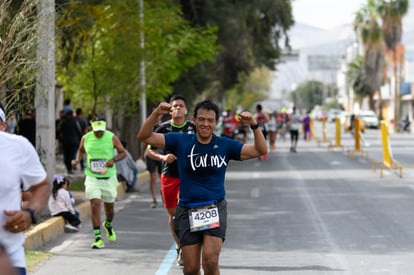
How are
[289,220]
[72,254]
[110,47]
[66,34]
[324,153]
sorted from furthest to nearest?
[324,153] < [110,47] < [66,34] < [289,220] < [72,254]

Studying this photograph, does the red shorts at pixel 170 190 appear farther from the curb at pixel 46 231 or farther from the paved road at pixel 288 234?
the curb at pixel 46 231

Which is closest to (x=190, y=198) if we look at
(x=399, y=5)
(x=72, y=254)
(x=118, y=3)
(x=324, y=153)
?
(x=72, y=254)

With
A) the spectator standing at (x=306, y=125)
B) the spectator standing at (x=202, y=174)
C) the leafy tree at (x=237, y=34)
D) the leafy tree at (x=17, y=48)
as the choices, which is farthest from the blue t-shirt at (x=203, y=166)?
the spectator standing at (x=306, y=125)

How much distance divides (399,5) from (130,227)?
65892mm

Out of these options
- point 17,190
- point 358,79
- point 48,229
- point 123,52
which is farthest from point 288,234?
point 358,79

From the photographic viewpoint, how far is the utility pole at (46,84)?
49.0 ft

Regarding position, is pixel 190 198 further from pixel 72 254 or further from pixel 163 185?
pixel 72 254

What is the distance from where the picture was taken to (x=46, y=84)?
16.2 metres

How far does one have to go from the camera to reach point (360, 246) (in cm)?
1244

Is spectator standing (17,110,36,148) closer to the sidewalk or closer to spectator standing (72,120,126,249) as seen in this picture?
the sidewalk

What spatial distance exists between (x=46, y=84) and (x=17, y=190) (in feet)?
34.8

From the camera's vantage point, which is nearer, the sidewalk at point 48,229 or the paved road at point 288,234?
the paved road at point 288,234

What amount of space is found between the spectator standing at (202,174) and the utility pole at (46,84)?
21.1 feet

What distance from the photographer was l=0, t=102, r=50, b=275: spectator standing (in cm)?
552
